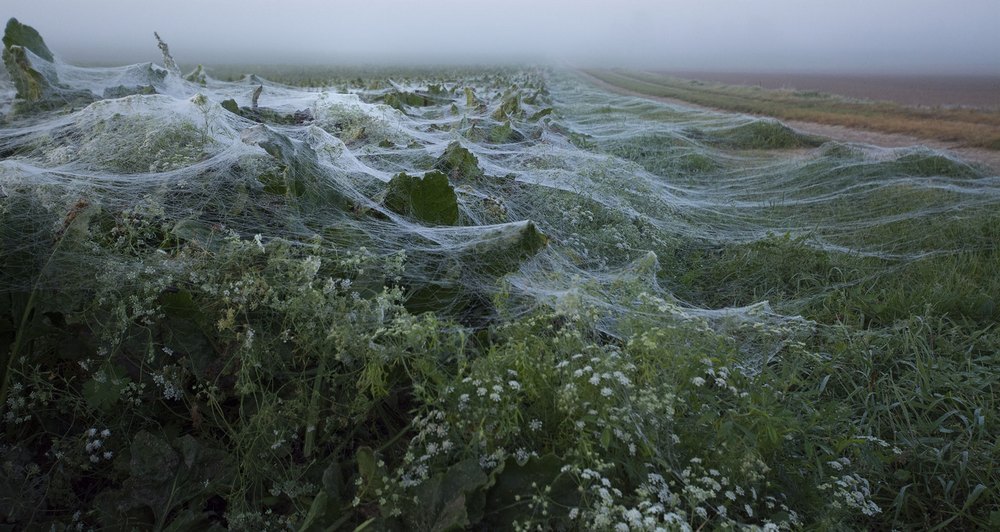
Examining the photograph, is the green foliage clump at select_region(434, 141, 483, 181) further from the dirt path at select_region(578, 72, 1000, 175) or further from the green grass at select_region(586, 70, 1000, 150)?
the green grass at select_region(586, 70, 1000, 150)

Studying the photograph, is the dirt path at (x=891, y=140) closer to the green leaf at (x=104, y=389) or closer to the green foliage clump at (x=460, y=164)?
the green foliage clump at (x=460, y=164)

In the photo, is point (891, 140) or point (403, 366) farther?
point (891, 140)

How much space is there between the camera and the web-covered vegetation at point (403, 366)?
193 centimetres

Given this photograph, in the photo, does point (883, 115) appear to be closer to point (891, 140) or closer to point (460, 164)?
point (891, 140)

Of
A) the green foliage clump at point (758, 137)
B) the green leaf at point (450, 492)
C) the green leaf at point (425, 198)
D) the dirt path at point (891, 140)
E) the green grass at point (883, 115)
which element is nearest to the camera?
the green leaf at point (450, 492)

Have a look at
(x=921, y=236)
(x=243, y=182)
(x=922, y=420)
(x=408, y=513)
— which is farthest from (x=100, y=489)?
(x=921, y=236)

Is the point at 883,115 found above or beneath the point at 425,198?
beneath

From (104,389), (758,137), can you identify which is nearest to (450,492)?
(104,389)

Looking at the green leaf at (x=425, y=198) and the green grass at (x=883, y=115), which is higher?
the green leaf at (x=425, y=198)

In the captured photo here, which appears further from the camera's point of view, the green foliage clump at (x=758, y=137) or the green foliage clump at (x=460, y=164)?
the green foliage clump at (x=758, y=137)

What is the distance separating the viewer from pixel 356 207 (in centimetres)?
336

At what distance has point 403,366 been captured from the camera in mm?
2320

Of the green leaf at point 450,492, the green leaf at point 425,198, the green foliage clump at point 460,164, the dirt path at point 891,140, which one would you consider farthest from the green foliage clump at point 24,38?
the dirt path at point 891,140

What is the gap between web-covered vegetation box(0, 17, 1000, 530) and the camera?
193cm
